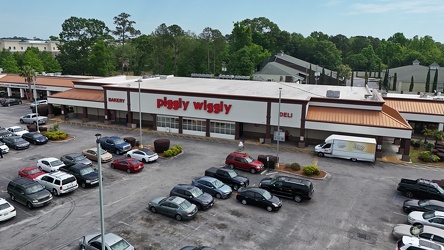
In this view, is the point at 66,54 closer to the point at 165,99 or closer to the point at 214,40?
the point at 214,40

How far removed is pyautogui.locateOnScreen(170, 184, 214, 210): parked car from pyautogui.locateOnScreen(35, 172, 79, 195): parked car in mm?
8625

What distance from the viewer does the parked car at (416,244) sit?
20150mm

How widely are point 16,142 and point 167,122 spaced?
19009 mm

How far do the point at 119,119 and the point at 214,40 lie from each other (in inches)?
2461

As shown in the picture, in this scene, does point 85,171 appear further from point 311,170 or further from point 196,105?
point 311,170

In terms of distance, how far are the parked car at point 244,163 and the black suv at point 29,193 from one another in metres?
16.8

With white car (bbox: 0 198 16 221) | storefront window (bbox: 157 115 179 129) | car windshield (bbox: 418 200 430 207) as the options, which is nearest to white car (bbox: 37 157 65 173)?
white car (bbox: 0 198 16 221)

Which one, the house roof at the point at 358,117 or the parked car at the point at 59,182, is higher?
the house roof at the point at 358,117

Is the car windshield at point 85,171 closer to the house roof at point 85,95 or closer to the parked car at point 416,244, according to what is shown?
the house roof at point 85,95

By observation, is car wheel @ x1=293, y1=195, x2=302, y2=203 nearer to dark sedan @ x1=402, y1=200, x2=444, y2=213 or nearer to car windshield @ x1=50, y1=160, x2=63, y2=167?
dark sedan @ x1=402, y1=200, x2=444, y2=213

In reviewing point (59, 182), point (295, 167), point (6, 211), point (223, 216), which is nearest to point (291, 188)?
point (223, 216)

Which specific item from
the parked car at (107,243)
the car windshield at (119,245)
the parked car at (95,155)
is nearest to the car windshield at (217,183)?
the parked car at (107,243)

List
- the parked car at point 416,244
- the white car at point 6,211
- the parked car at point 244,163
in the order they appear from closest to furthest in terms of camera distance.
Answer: the parked car at point 416,244, the white car at point 6,211, the parked car at point 244,163

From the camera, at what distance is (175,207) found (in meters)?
25.2
